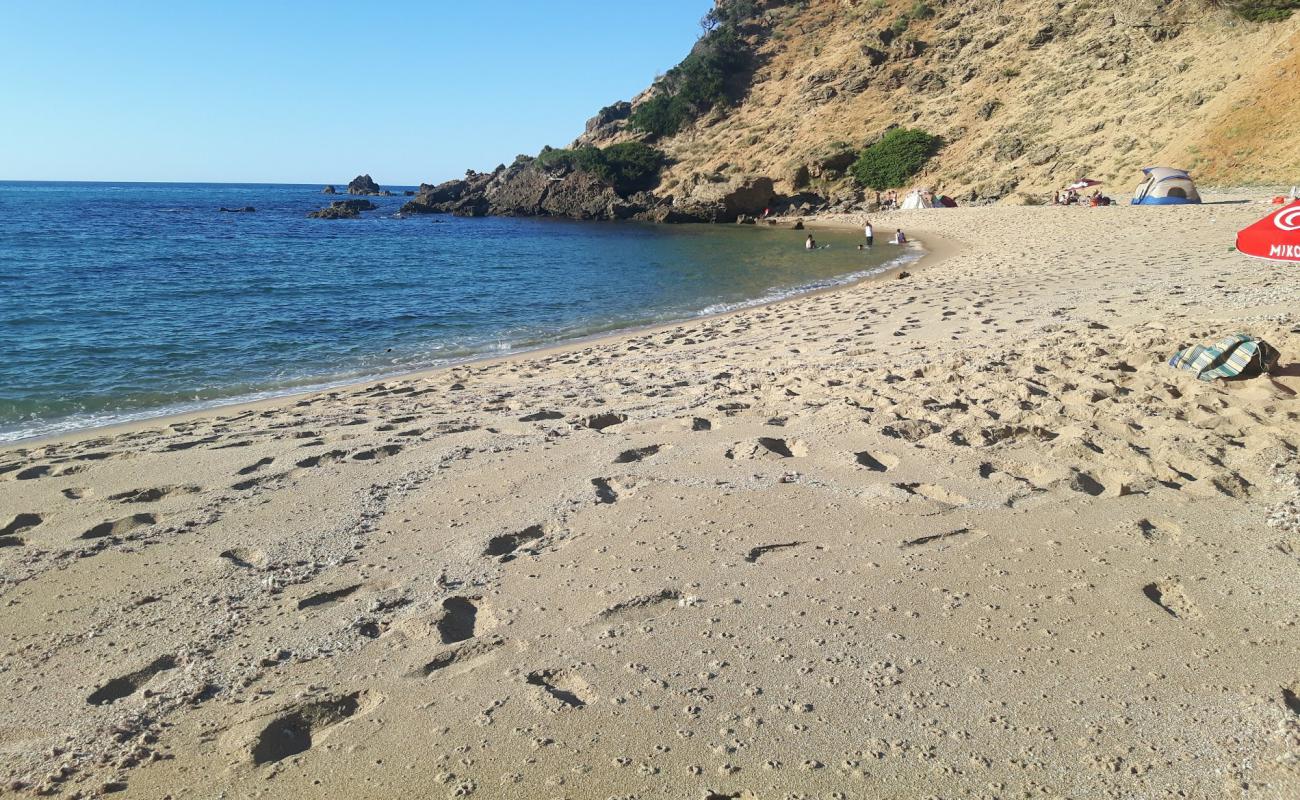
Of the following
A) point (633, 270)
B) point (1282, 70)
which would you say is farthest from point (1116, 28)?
point (633, 270)

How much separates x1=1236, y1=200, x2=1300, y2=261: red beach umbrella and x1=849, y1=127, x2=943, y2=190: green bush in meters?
38.7

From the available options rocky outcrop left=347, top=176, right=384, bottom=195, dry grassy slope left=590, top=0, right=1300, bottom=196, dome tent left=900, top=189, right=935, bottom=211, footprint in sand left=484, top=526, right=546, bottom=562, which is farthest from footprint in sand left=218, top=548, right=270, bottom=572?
rocky outcrop left=347, top=176, right=384, bottom=195

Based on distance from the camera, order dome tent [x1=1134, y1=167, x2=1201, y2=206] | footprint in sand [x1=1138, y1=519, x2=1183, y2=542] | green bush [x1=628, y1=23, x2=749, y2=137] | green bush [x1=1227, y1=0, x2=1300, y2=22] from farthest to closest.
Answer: green bush [x1=628, y1=23, x2=749, y2=137], green bush [x1=1227, y1=0, x2=1300, y2=22], dome tent [x1=1134, y1=167, x2=1201, y2=206], footprint in sand [x1=1138, y1=519, x2=1183, y2=542]

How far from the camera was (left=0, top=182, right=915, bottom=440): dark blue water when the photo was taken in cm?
1020

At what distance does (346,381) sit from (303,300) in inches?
321

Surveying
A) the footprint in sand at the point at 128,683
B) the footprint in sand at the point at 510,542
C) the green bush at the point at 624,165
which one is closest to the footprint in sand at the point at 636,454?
the footprint in sand at the point at 510,542

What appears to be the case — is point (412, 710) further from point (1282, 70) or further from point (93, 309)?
point (1282, 70)

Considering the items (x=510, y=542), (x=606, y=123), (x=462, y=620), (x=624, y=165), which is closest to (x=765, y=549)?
(x=510, y=542)

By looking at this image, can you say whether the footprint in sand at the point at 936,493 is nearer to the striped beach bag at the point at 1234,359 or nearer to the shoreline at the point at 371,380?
the striped beach bag at the point at 1234,359

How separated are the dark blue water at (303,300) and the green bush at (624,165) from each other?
51.9 feet

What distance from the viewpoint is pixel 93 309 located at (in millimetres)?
15258

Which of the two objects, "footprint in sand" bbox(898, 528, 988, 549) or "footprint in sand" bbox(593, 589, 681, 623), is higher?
"footprint in sand" bbox(898, 528, 988, 549)

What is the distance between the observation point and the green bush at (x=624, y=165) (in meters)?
50.9

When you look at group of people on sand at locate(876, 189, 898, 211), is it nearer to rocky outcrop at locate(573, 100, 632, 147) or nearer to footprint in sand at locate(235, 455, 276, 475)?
rocky outcrop at locate(573, 100, 632, 147)
